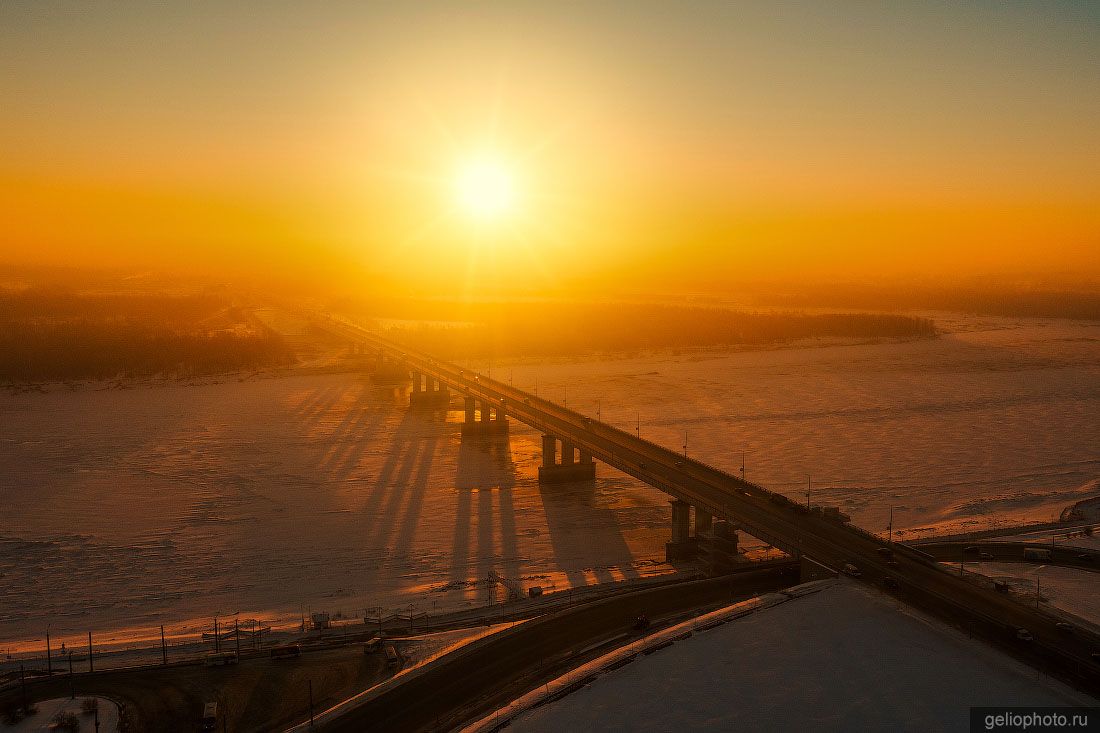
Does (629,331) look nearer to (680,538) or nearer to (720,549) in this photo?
(680,538)

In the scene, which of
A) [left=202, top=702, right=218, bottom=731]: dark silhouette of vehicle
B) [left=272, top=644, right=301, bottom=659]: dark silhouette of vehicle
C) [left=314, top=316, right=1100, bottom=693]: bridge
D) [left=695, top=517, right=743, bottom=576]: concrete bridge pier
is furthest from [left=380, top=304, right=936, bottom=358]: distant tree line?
[left=202, top=702, right=218, bottom=731]: dark silhouette of vehicle

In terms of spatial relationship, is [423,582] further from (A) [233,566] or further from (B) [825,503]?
(B) [825,503]

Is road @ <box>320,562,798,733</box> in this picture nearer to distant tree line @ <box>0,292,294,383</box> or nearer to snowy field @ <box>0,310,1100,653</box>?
snowy field @ <box>0,310,1100,653</box>

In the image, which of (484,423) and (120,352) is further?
(120,352)

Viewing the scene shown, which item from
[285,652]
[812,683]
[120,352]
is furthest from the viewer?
[120,352]

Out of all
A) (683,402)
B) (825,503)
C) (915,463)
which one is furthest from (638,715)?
(683,402)

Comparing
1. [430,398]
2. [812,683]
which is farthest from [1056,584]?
[430,398]

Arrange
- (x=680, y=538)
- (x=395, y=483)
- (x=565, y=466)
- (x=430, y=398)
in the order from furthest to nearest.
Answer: (x=430, y=398) < (x=565, y=466) < (x=395, y=483) < (x=680, y=538)
